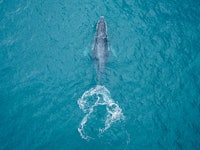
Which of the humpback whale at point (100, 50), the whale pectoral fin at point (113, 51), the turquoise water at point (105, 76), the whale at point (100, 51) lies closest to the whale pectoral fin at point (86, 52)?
the turquoise water at point (105, 76)

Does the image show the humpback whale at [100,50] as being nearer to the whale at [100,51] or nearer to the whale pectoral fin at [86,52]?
the whale at [100,51]

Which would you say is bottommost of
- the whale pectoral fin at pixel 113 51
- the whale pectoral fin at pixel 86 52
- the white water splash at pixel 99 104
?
the white water splash at pixel 99 104

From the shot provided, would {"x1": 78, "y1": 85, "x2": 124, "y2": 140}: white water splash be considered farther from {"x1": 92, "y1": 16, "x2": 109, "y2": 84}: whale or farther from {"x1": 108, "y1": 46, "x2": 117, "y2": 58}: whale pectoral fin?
{"x1": 108, "y1": 46, "x2": 117, "y2": 58}: whale pectoral fin

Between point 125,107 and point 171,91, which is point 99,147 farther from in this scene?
point 171,91

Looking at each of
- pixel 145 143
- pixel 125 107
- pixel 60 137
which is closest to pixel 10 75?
pixel 60 137

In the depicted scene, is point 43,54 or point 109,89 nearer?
point 109,89
